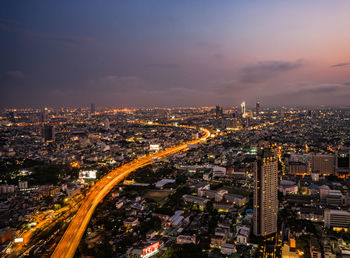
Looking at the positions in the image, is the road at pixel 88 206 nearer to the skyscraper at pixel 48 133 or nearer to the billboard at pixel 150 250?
the billboard at pixel 150 250

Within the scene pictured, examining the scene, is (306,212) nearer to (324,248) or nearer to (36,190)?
(324,248)

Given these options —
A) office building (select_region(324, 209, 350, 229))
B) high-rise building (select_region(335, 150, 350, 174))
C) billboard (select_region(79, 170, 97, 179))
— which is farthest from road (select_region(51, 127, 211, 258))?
high-rise building (select_region(335, 150, 350, 174))

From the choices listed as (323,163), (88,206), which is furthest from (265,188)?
(323,163)

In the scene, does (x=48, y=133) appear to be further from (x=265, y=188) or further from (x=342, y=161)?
(x=342, y=161)

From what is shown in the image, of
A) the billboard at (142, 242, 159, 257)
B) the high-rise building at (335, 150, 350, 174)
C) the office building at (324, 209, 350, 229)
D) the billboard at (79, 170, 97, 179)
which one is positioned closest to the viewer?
the billboard at (142, 242, 159, 257)

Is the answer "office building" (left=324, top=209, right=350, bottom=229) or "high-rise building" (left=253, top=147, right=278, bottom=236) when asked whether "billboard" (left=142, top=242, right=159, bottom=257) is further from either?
"office building" (left=324, top=209, right=350, bottom=229)

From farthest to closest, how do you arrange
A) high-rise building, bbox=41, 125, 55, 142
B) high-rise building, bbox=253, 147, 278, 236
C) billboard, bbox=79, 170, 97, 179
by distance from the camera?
high-rise building, bbox=41, 125, 55, 142
billboard, bbox=79, 170, 97, 179
high-rise building, bbox=253, 147, 278, 236

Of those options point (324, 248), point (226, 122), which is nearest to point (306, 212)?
point (324, 248)
